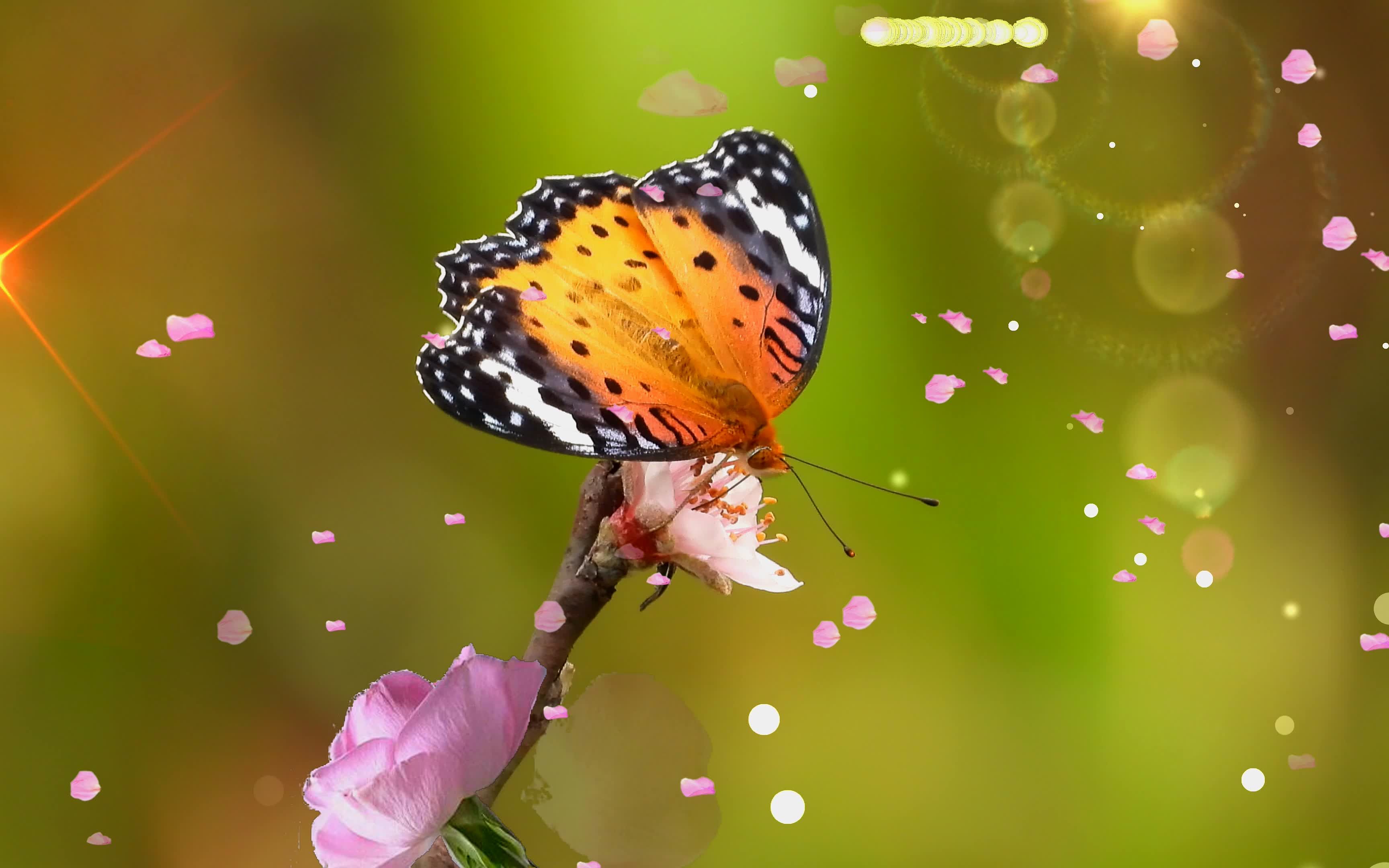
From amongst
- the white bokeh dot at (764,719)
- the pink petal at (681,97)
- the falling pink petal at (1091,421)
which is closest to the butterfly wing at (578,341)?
the pink petal at (681,97)

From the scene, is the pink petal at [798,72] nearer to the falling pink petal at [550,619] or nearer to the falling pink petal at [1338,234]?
the falling pink petal at [1338,234]

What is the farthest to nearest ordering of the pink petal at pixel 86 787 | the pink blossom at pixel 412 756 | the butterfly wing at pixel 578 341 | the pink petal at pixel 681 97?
the pink petal at pixel 681 97 < the pink petal at pixel 86 787 < the butterfly wing at pixel 578 341 < the pink blossom at pixel 412 756

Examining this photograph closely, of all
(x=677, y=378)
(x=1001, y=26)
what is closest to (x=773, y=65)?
(x=1001, y=26)

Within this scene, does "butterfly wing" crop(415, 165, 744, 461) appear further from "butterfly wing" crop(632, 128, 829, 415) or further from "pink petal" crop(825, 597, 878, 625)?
"pink petal" crop(825, 597, 878, 625)

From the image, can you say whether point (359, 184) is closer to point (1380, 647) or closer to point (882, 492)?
point (882, 492)

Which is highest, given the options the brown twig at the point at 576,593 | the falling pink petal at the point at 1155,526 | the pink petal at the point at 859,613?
the brown twig at the point at 576,593

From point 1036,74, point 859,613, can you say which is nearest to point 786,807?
point 859,613

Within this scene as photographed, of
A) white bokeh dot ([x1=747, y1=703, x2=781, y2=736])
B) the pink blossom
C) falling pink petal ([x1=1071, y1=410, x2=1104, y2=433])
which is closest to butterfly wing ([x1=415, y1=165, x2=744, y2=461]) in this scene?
the pink blossom
